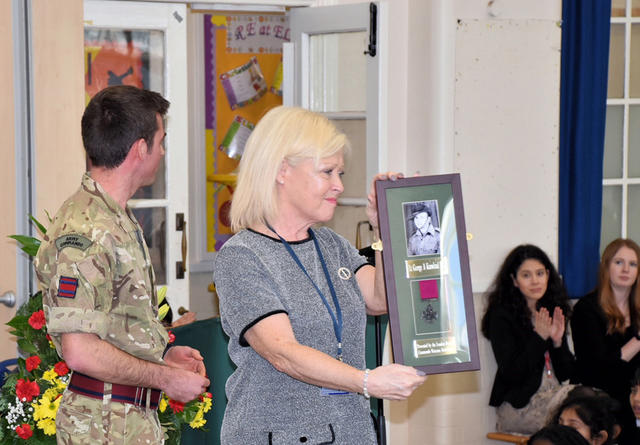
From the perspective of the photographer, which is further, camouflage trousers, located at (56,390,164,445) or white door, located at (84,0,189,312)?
white door, located at (84,0,189,312)

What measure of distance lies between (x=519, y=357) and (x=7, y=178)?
2739mm

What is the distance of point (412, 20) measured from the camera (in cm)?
503

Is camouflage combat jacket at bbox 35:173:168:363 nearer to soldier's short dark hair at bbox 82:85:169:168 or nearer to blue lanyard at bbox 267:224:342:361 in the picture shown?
soldier's short dark hair at bbox 82:85:169:168

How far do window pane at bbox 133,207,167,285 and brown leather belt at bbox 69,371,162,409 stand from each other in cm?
262

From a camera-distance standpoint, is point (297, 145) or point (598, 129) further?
point (598, 129)

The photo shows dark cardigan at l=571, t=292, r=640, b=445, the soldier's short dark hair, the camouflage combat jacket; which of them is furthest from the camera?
dark cardigan at l=571, t=292, r=640, b=445

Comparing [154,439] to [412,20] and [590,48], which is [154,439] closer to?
[412,20]

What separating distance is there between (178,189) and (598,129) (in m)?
2.37

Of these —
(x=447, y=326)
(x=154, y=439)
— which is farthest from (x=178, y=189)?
(x=447, y=326)

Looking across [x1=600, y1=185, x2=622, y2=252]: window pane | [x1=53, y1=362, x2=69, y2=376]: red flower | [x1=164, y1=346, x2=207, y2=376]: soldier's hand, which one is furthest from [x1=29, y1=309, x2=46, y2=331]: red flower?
[x1=600, y1=185, x2=622, y2=252]: window pane

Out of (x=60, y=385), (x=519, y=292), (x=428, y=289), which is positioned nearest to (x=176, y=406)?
(x=60, y=385)

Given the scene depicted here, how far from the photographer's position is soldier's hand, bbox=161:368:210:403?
7.66 ft

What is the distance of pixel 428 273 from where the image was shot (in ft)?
6.90

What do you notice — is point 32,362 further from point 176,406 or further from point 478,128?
point 478,128
